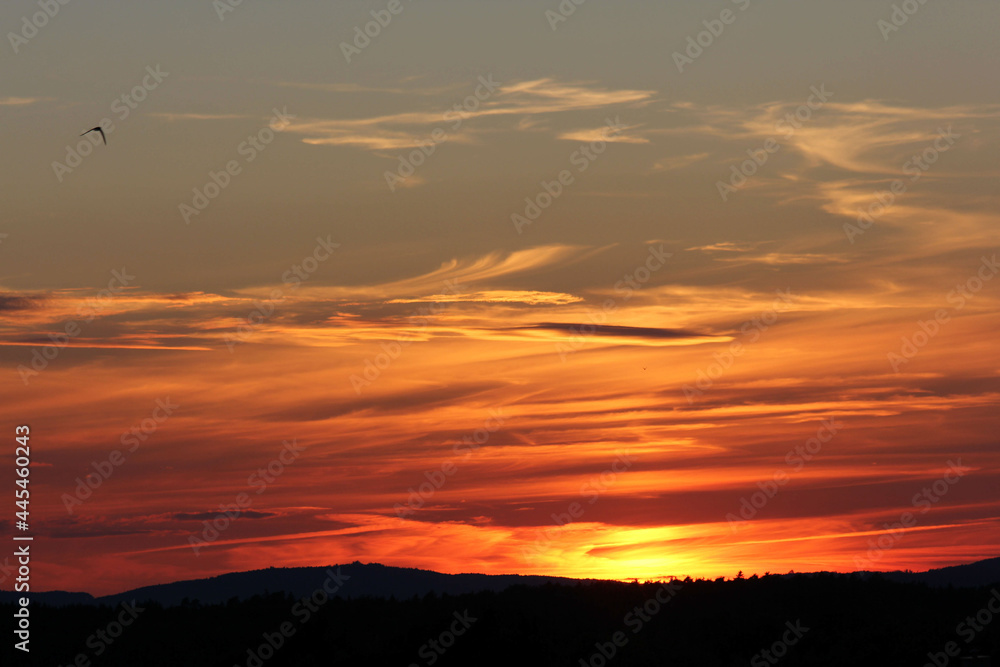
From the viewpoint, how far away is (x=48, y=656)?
1725 inches

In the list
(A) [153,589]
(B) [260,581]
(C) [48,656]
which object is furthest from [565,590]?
(A) [153,589]

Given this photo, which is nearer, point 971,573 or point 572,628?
point 572,628

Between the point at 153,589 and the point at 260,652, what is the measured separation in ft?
176

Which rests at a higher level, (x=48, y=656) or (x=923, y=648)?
(x=48, y=656)

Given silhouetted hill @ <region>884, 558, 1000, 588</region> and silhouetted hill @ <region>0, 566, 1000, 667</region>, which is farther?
silhouetted hill @ <region>884, 558, 1000, 588</region>

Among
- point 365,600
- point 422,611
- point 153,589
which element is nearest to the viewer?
point 422,611

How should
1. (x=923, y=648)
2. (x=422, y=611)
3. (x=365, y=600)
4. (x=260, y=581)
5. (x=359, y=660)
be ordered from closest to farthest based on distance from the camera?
(x=923, y=648)
(x=359, y=660)
(x=422, y=611)
(x=365, y=600)
(x=260, y=581)

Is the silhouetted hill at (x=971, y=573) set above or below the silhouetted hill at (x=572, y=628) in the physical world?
below

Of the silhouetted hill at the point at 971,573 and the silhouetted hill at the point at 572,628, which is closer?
the silhouetted hill at the point at 572,628

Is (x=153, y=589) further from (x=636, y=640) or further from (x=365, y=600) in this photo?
(x=636, y=640)

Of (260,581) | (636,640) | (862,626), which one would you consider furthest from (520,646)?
(260,581)

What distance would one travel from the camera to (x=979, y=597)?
4241 centimetres

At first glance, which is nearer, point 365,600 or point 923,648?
point 923,648

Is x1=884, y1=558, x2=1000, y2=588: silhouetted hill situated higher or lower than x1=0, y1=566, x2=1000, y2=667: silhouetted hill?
lower
